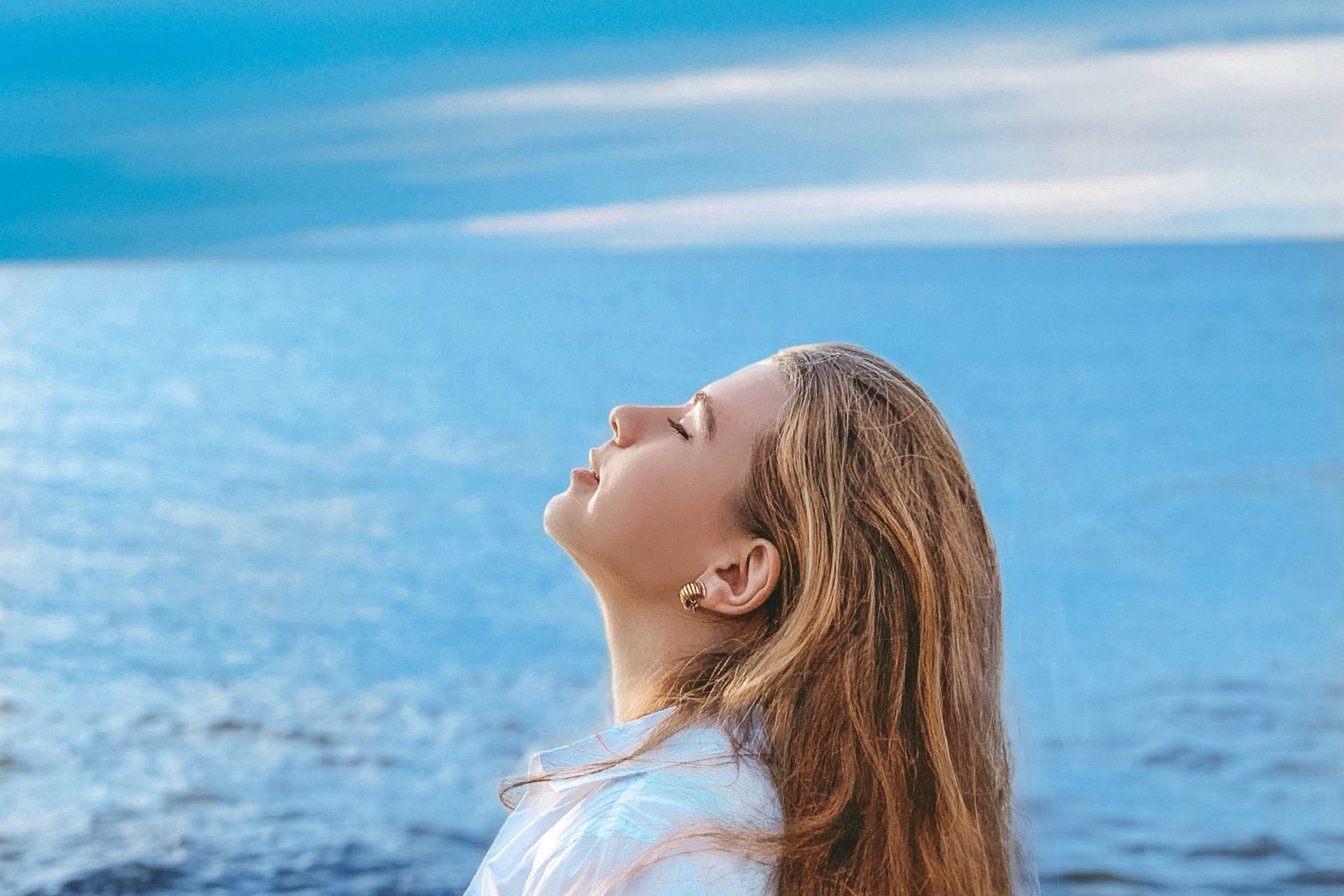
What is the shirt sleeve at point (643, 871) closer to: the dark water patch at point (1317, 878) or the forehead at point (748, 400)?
the forehead at point (748, 400)

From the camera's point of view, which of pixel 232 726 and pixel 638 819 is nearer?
pixel 638 819

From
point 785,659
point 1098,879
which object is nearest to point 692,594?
point 785,659

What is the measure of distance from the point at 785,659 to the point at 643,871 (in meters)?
0.44

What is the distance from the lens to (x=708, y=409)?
2176mm

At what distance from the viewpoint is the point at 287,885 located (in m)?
6.84

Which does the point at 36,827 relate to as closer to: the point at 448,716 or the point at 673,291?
the point at 448,716

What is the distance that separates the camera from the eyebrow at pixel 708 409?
2164 mm

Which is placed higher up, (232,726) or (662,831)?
(232,726)

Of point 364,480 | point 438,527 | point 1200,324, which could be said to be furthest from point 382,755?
point 1200,324

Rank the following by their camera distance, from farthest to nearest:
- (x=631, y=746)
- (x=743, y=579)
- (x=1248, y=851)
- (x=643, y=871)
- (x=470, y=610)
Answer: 1. (x=470, y=610)
2. (x=1248, y=851)
3. (x=743, y=579)
4. (x=631, y=746)
5. (x=643, y=871)

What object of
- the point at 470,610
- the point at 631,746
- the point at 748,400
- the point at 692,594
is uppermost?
the point at 470,610

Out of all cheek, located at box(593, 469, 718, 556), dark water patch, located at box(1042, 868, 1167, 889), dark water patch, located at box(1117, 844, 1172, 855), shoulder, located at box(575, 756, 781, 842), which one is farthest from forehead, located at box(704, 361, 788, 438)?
dark water patch, located at box(1117, 844, 1172, 855)

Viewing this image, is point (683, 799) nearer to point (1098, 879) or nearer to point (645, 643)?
point (645, 643)

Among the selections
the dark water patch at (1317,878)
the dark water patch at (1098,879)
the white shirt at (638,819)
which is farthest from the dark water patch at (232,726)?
the white shirt at (638,819)
